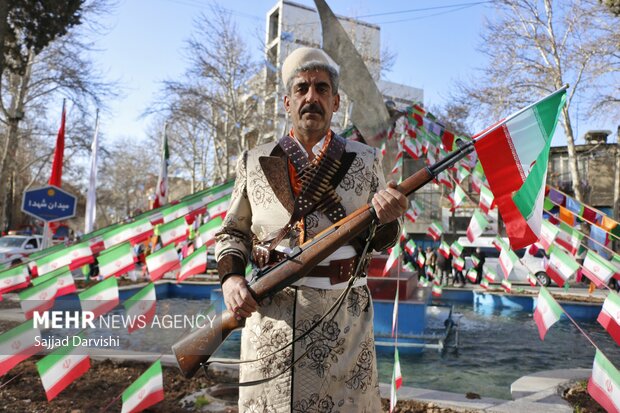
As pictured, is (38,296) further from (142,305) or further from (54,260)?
(142,305)

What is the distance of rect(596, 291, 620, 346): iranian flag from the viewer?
3.12m

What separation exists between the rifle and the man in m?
0.07

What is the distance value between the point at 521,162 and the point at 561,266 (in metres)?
2.81

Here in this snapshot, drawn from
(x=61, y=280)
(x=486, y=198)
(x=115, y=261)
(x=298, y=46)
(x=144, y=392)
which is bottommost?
(x=144, y=392)

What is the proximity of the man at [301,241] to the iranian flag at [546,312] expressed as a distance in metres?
2.36

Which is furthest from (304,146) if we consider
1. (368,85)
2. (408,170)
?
(408,170)

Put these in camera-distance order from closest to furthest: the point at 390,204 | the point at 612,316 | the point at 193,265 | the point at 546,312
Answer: the point at 390,204 < the point at 612,316 < the point at 546,312 < the point at 193,265

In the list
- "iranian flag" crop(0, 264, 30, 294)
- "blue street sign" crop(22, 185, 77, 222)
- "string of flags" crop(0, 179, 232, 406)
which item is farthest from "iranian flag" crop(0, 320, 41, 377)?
"blue street sign" crop(22, 185, 77, 222)

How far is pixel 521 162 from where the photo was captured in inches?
86.0

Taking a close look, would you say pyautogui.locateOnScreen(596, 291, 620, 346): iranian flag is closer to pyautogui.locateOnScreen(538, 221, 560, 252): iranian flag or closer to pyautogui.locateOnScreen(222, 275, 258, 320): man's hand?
pyautogui.locateOnScreen(538, 221, 560, 252): iranian flag

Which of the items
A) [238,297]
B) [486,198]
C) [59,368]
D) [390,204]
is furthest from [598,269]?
[59,368]

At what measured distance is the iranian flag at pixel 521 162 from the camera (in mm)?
2162

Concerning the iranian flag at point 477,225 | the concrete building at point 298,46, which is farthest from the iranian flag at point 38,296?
the concrete building at point 298,46

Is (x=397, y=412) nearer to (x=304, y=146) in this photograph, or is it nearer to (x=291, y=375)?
(x=291, y=375)
